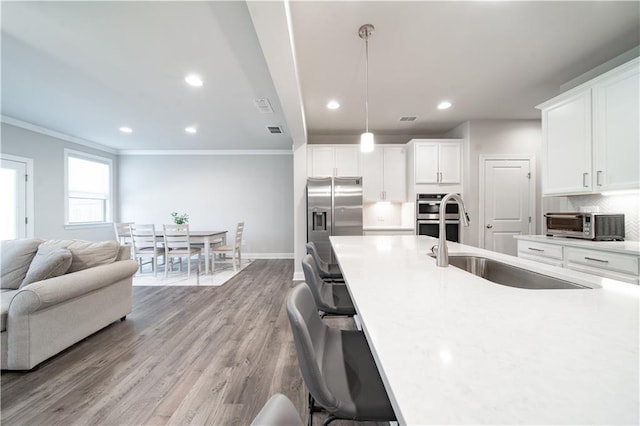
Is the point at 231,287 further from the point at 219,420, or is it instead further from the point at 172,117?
the point at 172,117

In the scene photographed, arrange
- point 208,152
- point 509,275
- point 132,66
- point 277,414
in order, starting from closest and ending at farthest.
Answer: point 277,414
point 509,275
point 132,66
point 208,152

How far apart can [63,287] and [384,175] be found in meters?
4.44

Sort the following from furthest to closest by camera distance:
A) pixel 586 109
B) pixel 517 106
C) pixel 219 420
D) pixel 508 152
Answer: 1. pixel 508 152
2. pixel 517 106
3. pixel 586 109
4. pixel 219 420

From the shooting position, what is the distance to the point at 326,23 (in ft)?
6.81

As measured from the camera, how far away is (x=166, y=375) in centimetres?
183

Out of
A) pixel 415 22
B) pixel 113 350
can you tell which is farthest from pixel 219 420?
pixel 415 22

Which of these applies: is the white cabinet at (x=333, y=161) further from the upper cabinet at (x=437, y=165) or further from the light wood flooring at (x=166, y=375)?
the light wood flooring at (x=166, y=375)

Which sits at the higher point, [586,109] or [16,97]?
[16,97]

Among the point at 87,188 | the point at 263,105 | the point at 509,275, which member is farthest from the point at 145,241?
the point at 509,275

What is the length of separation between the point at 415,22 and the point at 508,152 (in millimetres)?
3277

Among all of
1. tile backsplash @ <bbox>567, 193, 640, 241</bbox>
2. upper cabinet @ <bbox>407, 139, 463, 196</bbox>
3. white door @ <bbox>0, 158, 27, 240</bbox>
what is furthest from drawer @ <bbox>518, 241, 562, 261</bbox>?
white door @ <bbox>0, 158, 27, 240</bbox>

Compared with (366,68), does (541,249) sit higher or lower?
lower

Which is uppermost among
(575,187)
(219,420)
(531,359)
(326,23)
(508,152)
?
(326,23)

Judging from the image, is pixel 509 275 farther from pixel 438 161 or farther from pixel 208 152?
pixel 208 152
